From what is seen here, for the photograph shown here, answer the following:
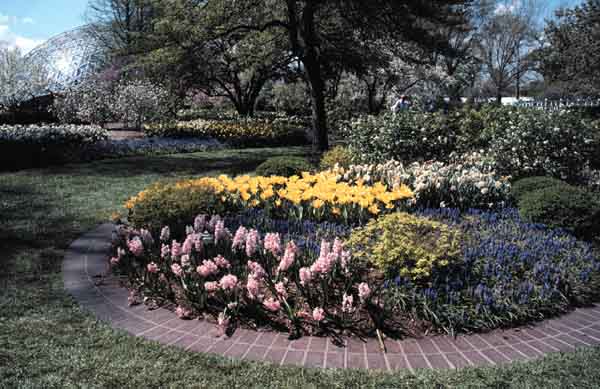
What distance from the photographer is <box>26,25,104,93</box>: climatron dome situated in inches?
1113

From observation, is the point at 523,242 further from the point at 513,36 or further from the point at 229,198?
the point at 513,36

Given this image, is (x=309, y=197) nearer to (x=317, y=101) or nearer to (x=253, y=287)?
(x=253, y=287)

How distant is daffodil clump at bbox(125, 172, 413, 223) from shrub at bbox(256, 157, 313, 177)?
4.93ft

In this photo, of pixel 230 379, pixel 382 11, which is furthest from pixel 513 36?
pixel 230 379

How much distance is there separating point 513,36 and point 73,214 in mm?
40843

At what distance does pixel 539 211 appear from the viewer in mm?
5488

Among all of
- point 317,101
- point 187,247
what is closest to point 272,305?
point 187,247

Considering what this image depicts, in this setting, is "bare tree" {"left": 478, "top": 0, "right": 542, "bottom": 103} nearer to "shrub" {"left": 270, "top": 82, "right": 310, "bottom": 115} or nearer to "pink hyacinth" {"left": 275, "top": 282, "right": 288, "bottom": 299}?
"shrub" {"left": 270, "top": 82, "right": 310, "bottom": 115}

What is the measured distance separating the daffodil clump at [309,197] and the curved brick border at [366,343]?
196 cm

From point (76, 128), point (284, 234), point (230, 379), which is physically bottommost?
point (230, 379)

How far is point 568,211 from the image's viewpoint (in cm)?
534

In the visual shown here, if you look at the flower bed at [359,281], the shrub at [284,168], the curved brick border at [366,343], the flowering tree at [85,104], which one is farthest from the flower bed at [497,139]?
the flowering tree at [85,104]

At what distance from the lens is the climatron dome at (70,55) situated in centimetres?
2827

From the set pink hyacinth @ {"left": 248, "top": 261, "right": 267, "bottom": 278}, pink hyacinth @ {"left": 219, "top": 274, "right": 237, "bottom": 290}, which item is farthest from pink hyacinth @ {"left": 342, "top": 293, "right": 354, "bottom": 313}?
pink hyacinth @ {"left": 219, "top": 274, "right": 237, "bottom": 290}
